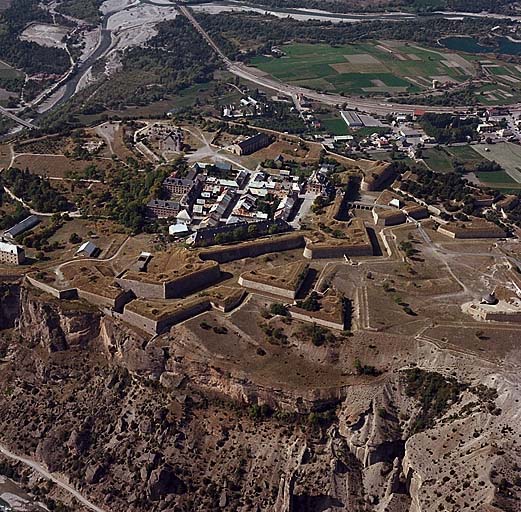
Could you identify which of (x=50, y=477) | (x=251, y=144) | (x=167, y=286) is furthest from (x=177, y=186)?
(x=50, y=477)

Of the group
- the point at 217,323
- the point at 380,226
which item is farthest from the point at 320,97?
the point at 217,323

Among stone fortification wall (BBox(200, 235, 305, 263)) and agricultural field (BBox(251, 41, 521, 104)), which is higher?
stone fortification wall (BBox(200, 235, 305, 263))

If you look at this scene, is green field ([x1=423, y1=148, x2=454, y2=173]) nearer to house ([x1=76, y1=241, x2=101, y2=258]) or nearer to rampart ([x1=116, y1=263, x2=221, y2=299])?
rampart ([x1=116, y1=263, x2=221, y2=299])

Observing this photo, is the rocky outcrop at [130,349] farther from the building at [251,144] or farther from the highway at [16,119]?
the highway at [16,119]

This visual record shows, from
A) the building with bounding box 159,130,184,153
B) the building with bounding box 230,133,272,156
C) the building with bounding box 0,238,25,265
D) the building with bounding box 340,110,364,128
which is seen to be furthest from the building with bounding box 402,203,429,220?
the building with bounding box 340,110,364,128

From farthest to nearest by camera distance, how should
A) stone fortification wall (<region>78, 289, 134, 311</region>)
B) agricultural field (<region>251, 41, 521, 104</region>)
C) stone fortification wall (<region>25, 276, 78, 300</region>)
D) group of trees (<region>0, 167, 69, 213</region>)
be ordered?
1. agricultural field (<region>251, 41, 521, 104</region>)
2. group of trees (<region>0, 167, 69, 213</region>)
3. stone fortification wall (<region>25, 276, 78, 300</region>)
4. stone fortification wall (<region>78, 289, 134, 311</region>)

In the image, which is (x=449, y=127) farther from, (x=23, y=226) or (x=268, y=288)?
(x=23, y=226)

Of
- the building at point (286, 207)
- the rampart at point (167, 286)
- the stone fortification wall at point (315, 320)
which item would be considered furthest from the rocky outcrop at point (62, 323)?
the building at point (286, 207)
